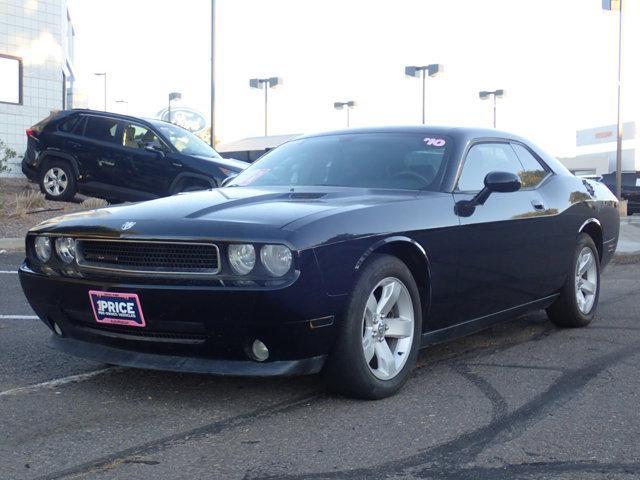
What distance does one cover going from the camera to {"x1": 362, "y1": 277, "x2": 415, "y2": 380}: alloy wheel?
14.0ft

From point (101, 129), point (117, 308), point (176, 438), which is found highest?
point (101, 129)

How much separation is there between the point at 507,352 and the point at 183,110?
37215mm

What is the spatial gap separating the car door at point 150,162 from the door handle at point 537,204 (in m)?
8.54

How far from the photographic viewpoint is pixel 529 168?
6137 millimetres

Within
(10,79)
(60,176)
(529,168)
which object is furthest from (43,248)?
(10,79)

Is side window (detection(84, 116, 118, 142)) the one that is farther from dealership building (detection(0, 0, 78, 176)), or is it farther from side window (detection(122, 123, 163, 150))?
dealership building (detection(0, 0, 78, 176))

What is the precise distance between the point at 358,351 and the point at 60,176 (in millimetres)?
11173

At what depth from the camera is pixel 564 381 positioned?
15.6 feet

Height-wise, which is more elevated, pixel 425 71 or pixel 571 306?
pixel 425 71

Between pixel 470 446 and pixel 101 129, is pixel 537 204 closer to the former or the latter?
pixel 470 446

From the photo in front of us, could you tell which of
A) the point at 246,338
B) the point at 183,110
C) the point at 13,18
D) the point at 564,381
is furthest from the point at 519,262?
the point at 183,110

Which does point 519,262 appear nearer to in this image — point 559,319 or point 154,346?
point 559,319

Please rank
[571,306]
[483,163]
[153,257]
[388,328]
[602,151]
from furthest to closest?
[602,151], [571,306], [483,163], [388,328], [153,257]

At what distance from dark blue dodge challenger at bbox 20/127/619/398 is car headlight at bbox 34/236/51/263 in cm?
1
